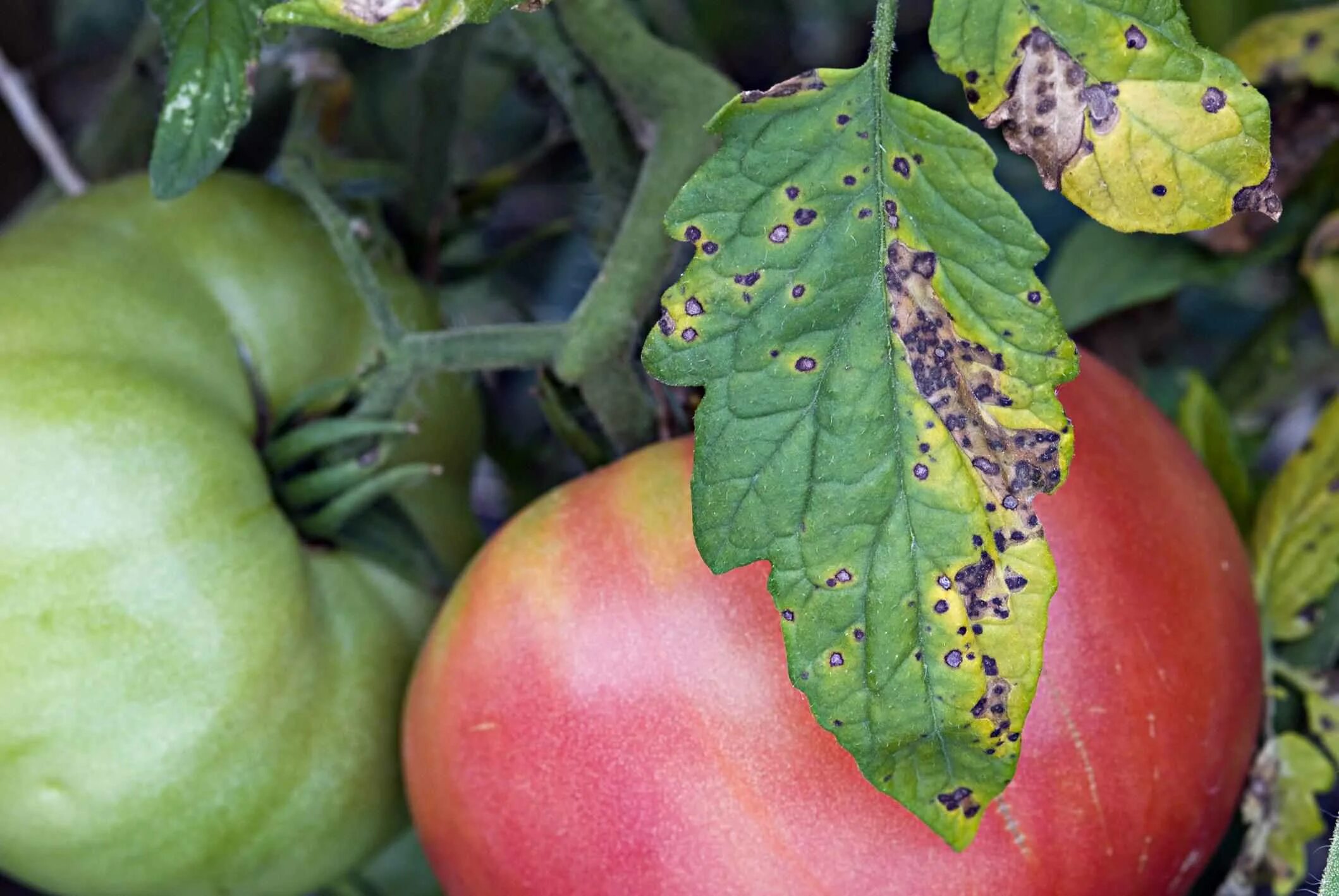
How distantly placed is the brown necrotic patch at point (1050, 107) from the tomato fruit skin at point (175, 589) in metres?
0.40

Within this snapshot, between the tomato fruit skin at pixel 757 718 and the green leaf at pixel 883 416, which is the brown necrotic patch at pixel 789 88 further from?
the tomato fruit skin at pixel 757 718

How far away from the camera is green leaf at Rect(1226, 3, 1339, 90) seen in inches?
32.7

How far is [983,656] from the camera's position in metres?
0.50

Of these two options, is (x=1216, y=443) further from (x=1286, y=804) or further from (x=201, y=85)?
(x=201, y=85)

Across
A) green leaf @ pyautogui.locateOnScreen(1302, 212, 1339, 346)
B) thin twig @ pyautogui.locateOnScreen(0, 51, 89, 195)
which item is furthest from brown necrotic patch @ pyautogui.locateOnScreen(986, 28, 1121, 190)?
thin twig @ pyautogui.locateOnScreen(0, 51, 89, 195)

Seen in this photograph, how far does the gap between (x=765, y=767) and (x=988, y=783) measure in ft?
0.31

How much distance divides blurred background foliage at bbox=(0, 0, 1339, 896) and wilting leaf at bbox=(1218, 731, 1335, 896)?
95mm

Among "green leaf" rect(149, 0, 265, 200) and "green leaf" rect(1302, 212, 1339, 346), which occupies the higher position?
"green leaf" rect(149, 0, 265, 200)

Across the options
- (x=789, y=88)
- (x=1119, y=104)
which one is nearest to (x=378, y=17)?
(x=789, y=88)

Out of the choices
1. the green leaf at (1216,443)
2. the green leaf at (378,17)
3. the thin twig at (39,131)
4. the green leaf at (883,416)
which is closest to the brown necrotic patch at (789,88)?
the green leaf at (883,416)

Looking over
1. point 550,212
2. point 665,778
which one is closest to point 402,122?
point 550,212

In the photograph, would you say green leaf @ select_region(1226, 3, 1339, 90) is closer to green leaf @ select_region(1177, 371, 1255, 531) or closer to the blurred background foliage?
the blurred background foliage

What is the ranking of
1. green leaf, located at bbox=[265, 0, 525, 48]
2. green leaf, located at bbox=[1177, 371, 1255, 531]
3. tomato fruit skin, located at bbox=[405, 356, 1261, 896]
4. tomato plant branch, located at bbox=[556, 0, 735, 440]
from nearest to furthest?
green leaf, located at bbox=[265, 0, 525, 48], tomato fruit skin, located at bbox=[405, 356, 1261, 896], tomato plant branch, located at bbox=[556, 0, 735, 440], green leaf, located at bbox=[1177, 371, 1255, 531]

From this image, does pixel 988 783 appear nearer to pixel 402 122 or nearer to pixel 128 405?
pixel 128 405
